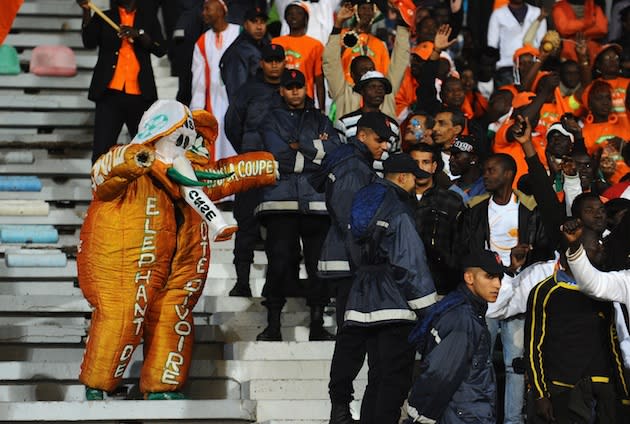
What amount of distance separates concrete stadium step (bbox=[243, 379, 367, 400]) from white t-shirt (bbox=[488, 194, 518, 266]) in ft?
4.63

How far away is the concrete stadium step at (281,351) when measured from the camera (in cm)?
1190

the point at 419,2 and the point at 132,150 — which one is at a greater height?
the point at 419,2

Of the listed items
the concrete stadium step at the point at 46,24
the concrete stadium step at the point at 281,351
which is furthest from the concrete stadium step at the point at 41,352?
the concrete stadium step at the point at 46,24

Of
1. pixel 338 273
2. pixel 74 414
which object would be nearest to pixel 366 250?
pixel 338 273

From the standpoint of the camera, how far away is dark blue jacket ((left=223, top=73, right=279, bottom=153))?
42.2ft

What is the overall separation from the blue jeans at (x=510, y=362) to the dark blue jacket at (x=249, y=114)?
2406 millimetres

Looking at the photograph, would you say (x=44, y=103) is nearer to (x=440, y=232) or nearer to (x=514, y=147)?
(x=514, y=147)

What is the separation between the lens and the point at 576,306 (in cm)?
1009

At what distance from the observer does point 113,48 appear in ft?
46.2

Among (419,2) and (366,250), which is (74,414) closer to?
(366,250)

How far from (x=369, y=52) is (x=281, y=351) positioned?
366 cm

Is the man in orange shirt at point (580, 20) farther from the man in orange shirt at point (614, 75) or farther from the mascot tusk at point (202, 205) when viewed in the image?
the mascot tusk at point (202, 205)

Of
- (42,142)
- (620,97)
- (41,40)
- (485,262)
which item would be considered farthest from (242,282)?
(41,40)

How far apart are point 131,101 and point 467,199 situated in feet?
10.5
